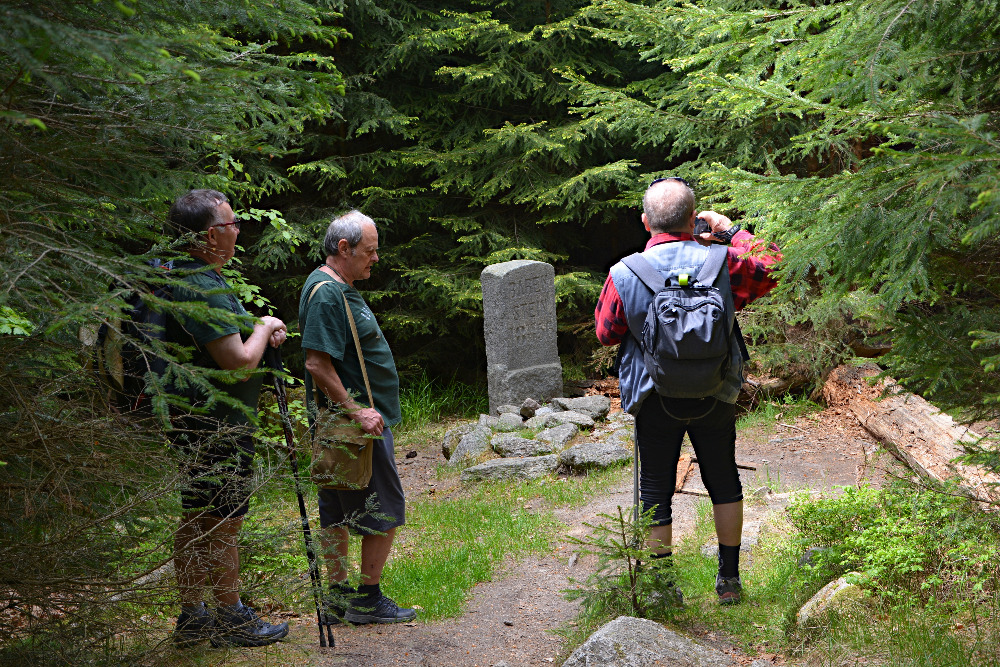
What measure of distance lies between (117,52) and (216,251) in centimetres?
137

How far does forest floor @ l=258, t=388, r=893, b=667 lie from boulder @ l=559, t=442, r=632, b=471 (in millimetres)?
321

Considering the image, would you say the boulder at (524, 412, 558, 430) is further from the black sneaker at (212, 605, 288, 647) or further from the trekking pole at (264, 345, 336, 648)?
the black sneaker at (212, 605, 288, 647)

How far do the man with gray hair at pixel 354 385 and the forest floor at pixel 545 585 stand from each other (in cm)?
22

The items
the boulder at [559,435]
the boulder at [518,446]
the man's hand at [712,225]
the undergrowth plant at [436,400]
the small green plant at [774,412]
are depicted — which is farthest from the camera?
the undergrowth plant at [436,400]

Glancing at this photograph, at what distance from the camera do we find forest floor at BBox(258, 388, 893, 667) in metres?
3.46

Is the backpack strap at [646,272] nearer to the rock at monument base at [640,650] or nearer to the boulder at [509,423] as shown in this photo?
the rock at monument base at [640,650]

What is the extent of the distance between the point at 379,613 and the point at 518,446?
145 inches

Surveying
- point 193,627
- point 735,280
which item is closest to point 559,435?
point 735,280

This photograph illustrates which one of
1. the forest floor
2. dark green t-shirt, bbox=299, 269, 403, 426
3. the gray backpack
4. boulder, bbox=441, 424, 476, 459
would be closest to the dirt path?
the forest floor

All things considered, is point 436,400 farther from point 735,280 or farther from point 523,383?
point 735,280

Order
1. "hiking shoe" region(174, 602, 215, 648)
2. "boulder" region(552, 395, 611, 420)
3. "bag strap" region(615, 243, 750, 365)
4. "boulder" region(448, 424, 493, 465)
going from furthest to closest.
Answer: "boulder" region(552, 395, 611, 420) < "boulder" region(448, 424, 493, 465) < "bag strap" region(615, 243, 750, 365) < "hiking shoe" region(174, 602, 215, 648)

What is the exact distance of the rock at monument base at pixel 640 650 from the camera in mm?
2852

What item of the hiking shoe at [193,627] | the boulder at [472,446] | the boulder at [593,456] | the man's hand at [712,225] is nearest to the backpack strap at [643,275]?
the man's hand at [712,225]

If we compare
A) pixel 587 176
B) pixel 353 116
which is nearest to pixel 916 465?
pixel 587 176
